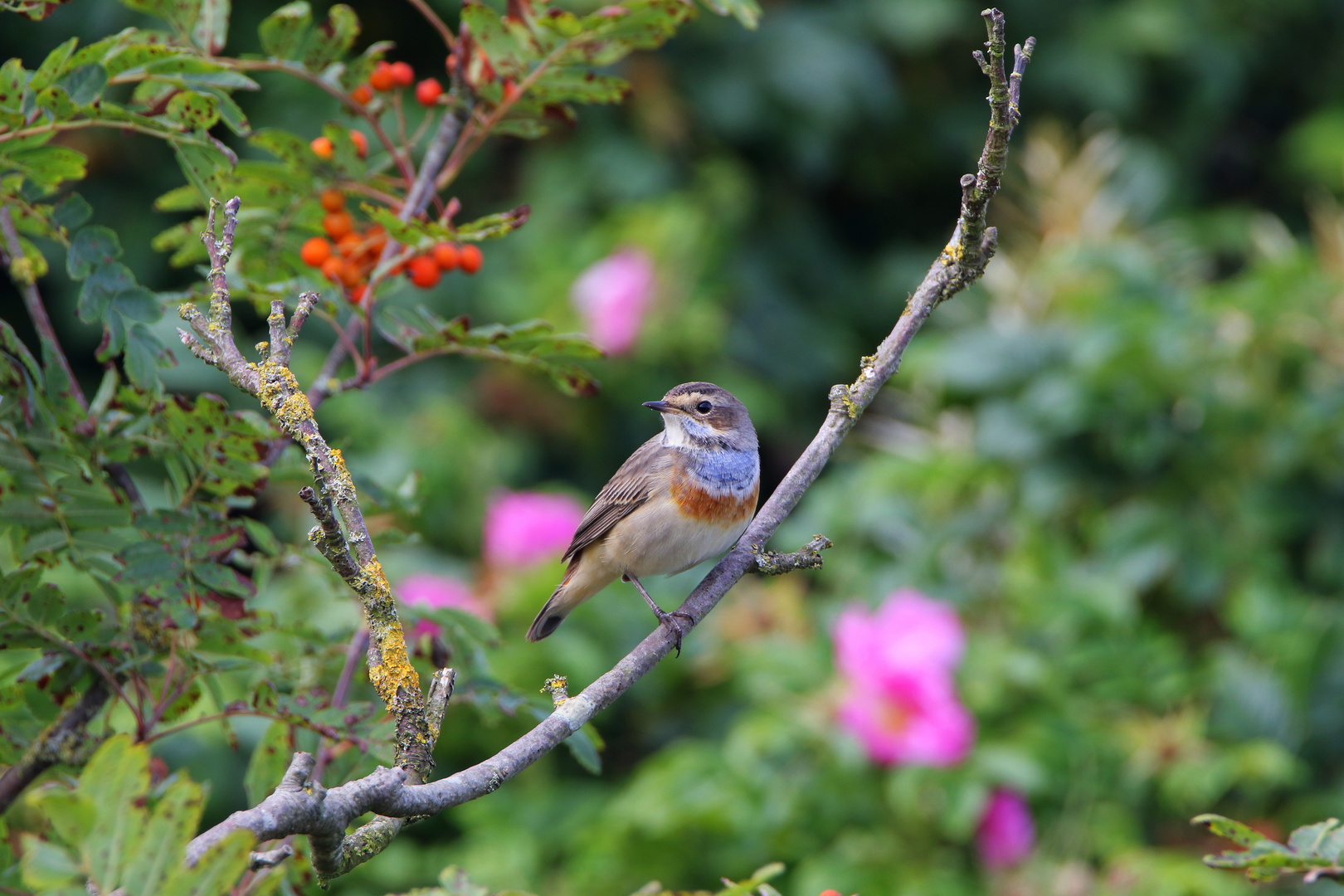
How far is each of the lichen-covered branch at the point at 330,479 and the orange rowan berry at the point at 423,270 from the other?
685 millimetres

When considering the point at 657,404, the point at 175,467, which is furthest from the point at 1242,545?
the point at 175,467

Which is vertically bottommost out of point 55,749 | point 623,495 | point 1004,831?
point 1004,831

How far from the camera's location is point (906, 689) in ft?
12.1

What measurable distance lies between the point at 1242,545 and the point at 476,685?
332 centimetres

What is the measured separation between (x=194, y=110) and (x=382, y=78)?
0.60 metres

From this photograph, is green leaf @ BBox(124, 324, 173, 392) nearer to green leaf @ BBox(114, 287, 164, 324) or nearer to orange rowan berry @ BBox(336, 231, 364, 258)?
green leaf @ BBox(114, 287, 164, 324)

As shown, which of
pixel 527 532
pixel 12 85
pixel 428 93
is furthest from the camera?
pixel 527 532

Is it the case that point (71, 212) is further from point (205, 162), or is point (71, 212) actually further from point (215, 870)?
point (215, 870)

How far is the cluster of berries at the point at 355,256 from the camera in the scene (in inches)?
87.7

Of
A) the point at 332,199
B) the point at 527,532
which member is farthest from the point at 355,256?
the point at 527,532

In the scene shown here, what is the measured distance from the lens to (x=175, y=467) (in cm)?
196

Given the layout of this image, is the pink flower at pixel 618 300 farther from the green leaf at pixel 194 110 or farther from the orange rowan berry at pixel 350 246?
the green leaf at pixel 194 110

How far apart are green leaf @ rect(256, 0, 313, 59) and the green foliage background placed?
0.79 meters

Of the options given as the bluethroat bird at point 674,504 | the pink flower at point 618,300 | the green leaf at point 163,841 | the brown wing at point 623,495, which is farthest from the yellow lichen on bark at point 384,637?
the pink flower at point 618,300
